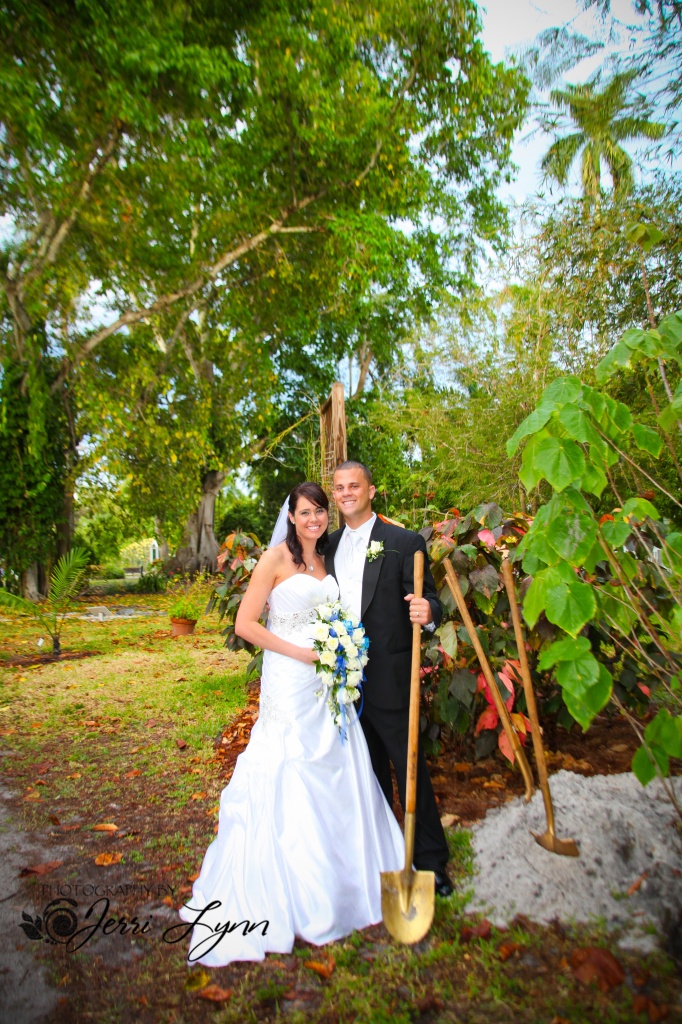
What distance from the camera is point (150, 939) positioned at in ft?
8.55

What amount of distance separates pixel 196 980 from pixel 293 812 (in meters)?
0.71

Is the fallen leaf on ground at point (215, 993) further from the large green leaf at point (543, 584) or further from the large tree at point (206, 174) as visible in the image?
the large tree at point (206, 174)

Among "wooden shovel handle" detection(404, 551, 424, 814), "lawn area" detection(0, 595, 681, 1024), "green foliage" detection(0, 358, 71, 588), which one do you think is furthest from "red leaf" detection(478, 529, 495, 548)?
"green foliage" detection(0, 358, 71, 588)

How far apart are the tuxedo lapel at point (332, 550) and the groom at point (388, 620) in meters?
0.09

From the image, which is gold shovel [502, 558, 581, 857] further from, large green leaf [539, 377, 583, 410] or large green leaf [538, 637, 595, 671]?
large green leaf [539, 377, 583, 410]

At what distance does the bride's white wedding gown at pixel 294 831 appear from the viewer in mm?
2557

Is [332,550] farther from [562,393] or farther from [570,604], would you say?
[562,393]

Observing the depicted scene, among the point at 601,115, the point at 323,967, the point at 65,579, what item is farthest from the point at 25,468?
the point at 323,967

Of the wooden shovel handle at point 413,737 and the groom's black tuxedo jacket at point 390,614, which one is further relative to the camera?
the groom's black tuxedo jacket at point 390,614

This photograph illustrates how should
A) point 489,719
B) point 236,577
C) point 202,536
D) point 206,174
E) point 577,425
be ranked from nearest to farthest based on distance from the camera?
point 577,425 → point 489,719 → point 236,577 → point 206,174 → point 202,536

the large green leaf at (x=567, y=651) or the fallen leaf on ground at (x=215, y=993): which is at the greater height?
the large green leaf at (x=567, y=651)

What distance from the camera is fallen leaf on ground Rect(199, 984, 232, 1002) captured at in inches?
87.6

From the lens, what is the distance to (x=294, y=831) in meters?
2.78

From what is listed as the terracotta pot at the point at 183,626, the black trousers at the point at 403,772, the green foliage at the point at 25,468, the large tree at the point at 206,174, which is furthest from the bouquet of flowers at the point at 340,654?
the green foliage at the point at 25,468
